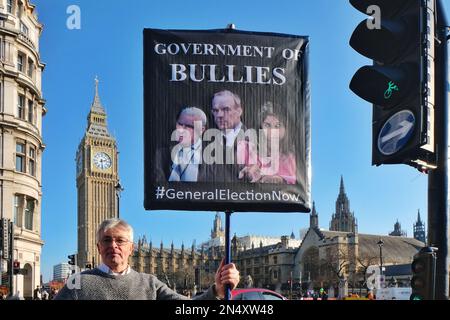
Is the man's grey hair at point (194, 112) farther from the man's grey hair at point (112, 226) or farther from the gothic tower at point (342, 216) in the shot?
the gothic tower at point (342, 216)

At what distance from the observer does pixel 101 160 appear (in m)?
96.4

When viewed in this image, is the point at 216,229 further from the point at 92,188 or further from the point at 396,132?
the point at 396,132

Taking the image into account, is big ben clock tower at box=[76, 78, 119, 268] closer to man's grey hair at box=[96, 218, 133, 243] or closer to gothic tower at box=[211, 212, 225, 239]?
gothic tower at box=[211, 212, 225, 239]

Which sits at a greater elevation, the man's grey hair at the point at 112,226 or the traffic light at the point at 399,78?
the traffic light at the point at 399,78

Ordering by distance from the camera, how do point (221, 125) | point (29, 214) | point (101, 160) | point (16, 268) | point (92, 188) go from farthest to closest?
point (92, 188) → point (101, 160) → point (29, 214) → point (16, 268) → point (221, 125)

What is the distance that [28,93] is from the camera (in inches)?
1153

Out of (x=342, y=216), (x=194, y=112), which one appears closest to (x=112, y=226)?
(x=194, y=112)

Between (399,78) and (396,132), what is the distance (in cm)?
35

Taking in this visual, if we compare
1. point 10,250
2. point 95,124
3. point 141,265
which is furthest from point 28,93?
point 141,265

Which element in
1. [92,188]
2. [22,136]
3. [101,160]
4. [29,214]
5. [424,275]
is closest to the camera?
[424,275]

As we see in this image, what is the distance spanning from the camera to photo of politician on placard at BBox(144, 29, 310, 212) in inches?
116

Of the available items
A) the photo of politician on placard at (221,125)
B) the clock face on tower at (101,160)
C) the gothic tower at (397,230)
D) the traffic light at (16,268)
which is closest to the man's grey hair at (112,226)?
the photo of politician on placard at (221,125)

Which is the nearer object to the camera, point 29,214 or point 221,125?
point 221,125

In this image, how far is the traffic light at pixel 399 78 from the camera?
11.7 feet
